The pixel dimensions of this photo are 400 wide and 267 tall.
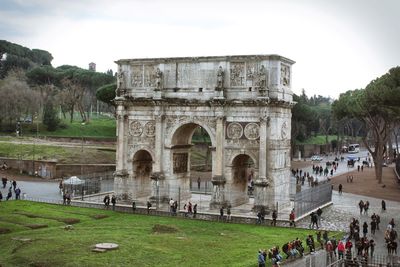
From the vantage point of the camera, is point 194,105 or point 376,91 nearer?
point 194,105

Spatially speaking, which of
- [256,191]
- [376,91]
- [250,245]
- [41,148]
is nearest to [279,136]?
[256,191]

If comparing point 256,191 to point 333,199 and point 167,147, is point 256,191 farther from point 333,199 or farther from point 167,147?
point 333,199

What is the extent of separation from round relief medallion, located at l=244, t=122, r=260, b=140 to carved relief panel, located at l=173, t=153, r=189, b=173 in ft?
19.4

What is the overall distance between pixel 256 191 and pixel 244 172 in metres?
3.75

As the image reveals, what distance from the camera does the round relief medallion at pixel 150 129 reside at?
38334mm

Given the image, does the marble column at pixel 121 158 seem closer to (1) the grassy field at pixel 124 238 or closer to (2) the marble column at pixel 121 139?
(2) the marble column at pixel 121 139

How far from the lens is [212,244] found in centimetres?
2591

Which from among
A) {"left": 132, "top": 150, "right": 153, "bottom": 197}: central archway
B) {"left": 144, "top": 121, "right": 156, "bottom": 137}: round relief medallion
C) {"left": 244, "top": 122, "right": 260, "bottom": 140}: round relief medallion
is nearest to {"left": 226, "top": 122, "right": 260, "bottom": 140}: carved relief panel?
{"left": 244, "top": 122, "right": 260, "bottom": 140}: round relief medallion

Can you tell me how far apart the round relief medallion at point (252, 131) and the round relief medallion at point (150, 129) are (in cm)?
697

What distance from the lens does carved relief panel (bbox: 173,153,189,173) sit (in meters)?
38.4

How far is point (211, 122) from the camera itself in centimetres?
3622

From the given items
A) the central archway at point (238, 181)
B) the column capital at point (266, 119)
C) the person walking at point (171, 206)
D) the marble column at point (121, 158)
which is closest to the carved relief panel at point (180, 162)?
the person walking at point (171, 206)

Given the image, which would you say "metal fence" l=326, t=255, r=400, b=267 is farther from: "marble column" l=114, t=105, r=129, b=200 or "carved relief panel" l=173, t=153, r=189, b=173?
"marble column" l=114, t=105, r=129, b=200

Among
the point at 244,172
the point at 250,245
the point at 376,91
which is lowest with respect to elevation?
the point at 250,245
